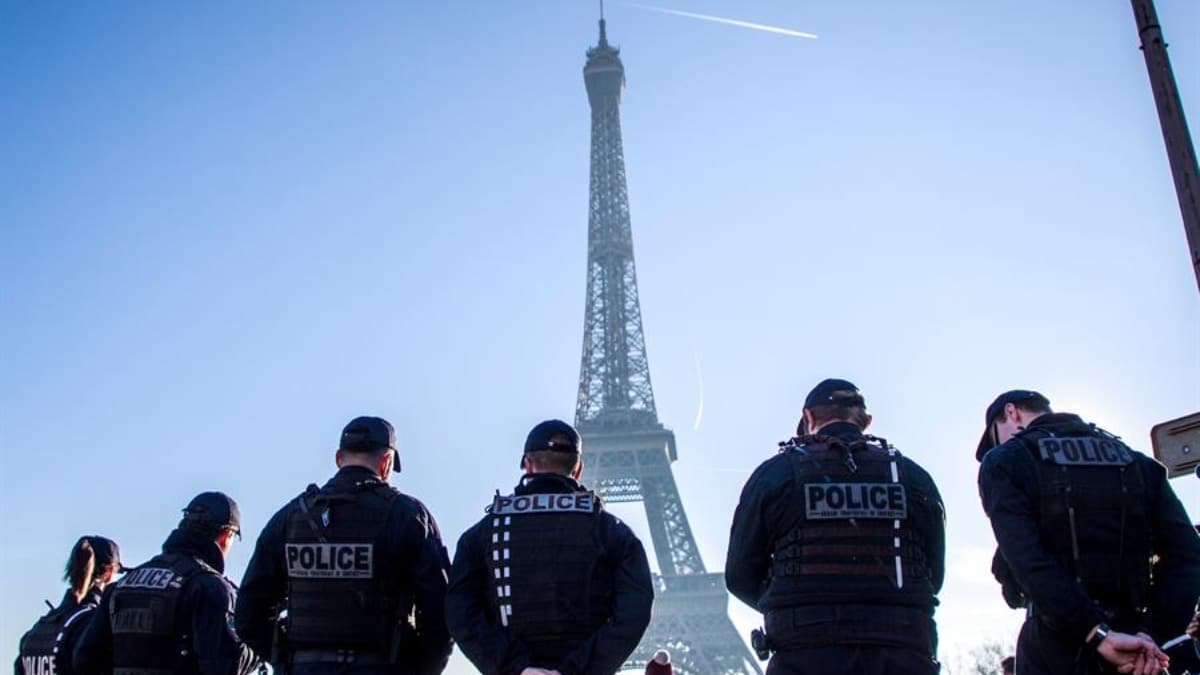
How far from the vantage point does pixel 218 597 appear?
6906 millimetres

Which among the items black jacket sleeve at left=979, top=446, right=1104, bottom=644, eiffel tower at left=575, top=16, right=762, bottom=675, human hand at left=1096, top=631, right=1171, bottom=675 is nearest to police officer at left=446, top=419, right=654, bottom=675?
black jacket sleeve at left=979, top=446, right=1104, bottom=644

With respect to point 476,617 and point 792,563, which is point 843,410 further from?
point 476,617

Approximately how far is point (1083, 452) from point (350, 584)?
388 cm

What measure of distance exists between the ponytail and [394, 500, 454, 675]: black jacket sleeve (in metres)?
3.48

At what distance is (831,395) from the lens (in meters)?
5.93

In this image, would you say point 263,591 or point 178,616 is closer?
point 263,591

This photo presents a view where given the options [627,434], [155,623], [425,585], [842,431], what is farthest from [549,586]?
[627,434]

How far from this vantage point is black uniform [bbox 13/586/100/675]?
7836 mm

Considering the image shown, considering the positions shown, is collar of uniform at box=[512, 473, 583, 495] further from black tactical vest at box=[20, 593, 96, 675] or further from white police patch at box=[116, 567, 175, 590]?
black tactical vest at box=[20, 593, 96, 675]

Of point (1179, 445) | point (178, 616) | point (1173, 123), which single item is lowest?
point (178, 616)

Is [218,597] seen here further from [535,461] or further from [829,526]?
[829,526]

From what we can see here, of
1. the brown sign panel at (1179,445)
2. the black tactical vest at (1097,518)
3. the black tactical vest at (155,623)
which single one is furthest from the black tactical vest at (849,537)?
the black tactical vest at (155,623)

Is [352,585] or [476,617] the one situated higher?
[352,585]

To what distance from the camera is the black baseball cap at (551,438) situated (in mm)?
6059
